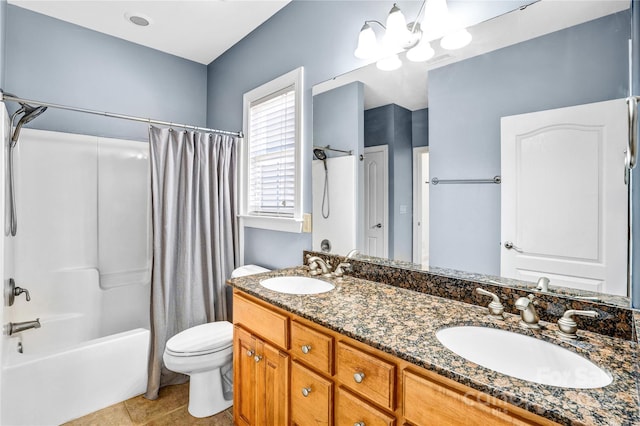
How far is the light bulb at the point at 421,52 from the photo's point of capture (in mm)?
1449

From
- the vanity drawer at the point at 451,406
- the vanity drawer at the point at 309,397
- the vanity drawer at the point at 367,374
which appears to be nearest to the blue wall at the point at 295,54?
the vanity drawer at the point at 309,397

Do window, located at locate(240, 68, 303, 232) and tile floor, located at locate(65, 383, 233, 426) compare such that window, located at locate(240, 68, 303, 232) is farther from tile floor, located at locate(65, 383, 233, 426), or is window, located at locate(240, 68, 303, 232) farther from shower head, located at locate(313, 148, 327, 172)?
tile floor, located at locate(65, 383, 233, 426)

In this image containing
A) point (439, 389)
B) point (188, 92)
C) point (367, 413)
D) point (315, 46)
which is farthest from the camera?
point (188, 92)

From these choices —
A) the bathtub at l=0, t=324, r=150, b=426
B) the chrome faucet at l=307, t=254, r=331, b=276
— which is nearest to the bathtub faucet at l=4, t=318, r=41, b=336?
the bathtub at l=0, t=324, r=150, b=426

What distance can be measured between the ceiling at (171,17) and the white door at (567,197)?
74.1 inches

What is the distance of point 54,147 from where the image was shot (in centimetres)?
231

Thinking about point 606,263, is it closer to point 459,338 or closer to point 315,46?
point 459,338

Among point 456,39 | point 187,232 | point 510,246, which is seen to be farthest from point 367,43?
point 187,232

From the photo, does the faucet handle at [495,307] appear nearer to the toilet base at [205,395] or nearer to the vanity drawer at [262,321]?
the vanity drawer at [262,321]

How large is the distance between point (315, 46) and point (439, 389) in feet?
6.45

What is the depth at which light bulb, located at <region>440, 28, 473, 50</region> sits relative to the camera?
1.33m

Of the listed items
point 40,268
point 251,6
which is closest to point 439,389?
point 251,6

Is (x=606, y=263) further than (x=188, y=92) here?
No

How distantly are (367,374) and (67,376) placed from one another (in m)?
1.84
